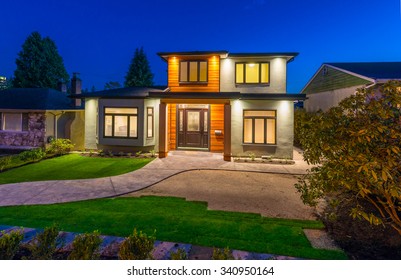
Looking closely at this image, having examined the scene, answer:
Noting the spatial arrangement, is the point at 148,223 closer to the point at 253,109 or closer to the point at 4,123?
the point at 253,109

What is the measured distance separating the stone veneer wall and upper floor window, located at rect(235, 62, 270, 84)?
12.3m

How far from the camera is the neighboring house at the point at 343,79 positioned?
50.4 feet

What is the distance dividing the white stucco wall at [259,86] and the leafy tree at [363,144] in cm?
1127

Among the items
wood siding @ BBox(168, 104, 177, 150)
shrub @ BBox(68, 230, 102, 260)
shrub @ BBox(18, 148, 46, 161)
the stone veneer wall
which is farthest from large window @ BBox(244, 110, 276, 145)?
the stone veneer wall

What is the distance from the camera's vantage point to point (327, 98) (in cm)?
2134

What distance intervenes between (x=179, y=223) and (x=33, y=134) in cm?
1489

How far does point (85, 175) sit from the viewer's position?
10109 mm

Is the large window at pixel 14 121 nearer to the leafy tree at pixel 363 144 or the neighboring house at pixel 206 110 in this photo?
the neighboring house at pixel 206 110

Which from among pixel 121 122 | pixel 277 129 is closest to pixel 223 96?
pixel 277 129

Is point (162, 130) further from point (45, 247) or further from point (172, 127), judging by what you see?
point (45, 247)

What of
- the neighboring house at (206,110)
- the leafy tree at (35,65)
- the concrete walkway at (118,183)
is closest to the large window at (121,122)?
the neighboring house at (206,110)

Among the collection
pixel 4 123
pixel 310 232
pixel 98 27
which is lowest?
pixel 310 232
